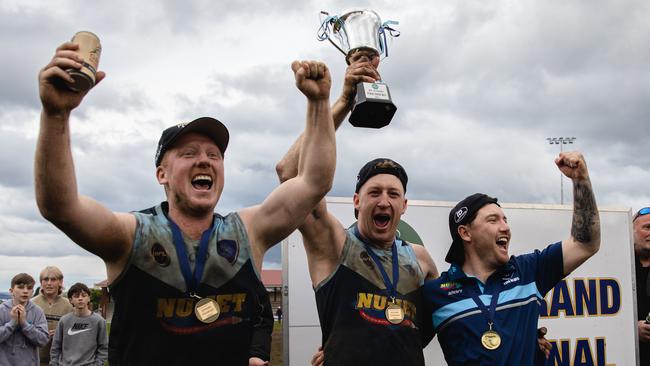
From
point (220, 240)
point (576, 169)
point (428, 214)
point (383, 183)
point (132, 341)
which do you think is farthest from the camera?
point (428, 214)

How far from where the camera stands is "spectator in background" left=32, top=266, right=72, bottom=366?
304 inches

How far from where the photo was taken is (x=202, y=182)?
9.40ft

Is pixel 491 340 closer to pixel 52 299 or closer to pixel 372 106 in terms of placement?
pixel 372 106

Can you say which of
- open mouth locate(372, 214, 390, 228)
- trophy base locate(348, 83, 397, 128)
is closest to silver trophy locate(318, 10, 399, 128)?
trophy base locate(348, 83, 397, 128)

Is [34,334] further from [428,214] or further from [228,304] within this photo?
[228,304]

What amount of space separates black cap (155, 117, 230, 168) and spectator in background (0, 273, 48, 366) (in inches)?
198

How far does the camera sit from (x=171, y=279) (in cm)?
261

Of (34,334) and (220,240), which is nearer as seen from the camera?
(220,240)

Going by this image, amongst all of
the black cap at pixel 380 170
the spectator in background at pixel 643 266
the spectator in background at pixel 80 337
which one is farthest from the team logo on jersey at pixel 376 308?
the spectator in background at pixel 80 337

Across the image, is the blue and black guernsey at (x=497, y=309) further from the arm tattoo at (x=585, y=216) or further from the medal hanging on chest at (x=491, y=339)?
the arm tattoo at (x=585, y=216)

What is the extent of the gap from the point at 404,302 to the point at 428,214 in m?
3.19

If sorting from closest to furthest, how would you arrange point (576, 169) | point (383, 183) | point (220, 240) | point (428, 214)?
point (220, 240) < point (383, 183) < point (576, 169) < point (428, 214)

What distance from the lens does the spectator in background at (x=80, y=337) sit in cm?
716

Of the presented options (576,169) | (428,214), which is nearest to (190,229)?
(576,169)
